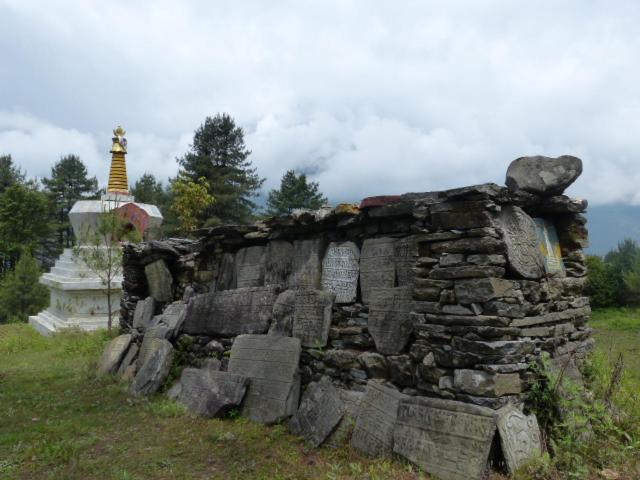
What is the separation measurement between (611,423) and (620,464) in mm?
491

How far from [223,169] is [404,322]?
28.4 m

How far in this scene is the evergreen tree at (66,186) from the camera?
123 feet

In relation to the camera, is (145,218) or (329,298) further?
(145,218)

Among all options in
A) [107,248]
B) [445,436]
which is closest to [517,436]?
[445,436]

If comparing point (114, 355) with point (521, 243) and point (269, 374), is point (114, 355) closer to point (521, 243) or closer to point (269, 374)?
point (269, 374)

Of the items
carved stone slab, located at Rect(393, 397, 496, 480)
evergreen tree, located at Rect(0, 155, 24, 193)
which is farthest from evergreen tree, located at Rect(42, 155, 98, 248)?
carved stone slab, located at Rect(393, 397, 496, 480)

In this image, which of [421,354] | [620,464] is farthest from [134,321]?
[620,464]

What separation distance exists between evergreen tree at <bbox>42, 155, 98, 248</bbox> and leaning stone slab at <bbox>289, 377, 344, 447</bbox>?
121 feet

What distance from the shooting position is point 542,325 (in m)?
4.47

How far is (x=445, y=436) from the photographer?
3844 mm

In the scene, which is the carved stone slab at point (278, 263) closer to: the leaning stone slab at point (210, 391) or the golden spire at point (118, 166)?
the leaning stone slab at point (210, 391)

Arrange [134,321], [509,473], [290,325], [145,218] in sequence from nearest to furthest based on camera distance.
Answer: [509,473] < [290,325] < [134,321] < [145,218]

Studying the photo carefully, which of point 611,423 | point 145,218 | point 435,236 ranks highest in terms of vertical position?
point 145,218

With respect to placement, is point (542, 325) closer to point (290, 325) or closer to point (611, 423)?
point (611, 423)
